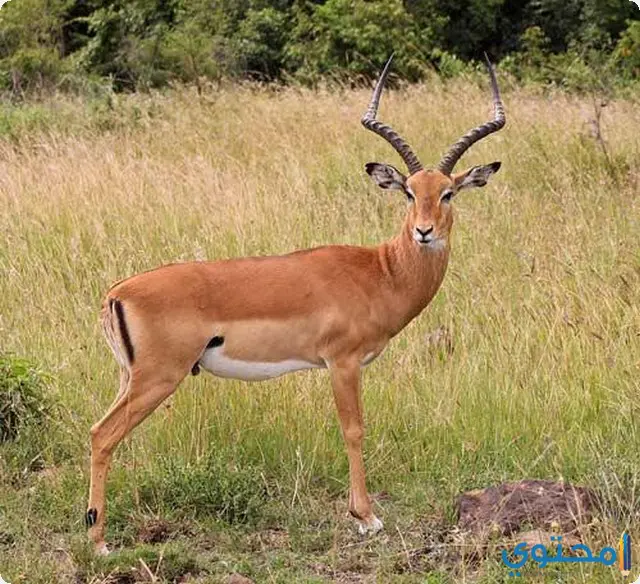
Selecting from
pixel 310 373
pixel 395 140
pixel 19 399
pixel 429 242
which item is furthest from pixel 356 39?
pixel 429 242

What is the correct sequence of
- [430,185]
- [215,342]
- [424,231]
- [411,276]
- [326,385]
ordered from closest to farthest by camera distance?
[215,342]
[424,231]
[430,185]
[411,276]
[326,385]

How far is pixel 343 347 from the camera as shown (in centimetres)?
456

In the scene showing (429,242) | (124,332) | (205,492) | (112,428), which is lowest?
(205,492)

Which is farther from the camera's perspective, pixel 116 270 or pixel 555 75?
pixel 555 75

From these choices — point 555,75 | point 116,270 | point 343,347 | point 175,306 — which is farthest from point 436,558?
point 555,75

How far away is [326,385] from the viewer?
5.43m

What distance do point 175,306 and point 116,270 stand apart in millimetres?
2771

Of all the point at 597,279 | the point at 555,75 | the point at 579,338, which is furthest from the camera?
the point at 555,75

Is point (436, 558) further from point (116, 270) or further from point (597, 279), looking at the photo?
point (116, 270)

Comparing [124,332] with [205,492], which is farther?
[205,492]

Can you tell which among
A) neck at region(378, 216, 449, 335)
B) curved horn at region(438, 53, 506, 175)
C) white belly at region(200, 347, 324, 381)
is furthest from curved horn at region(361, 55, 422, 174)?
white belly at region(200, 347, 324, 381)

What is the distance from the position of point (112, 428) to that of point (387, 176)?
1520 mm

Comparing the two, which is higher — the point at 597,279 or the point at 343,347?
the point at 343,347

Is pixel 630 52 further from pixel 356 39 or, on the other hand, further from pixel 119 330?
pixel 119 330
